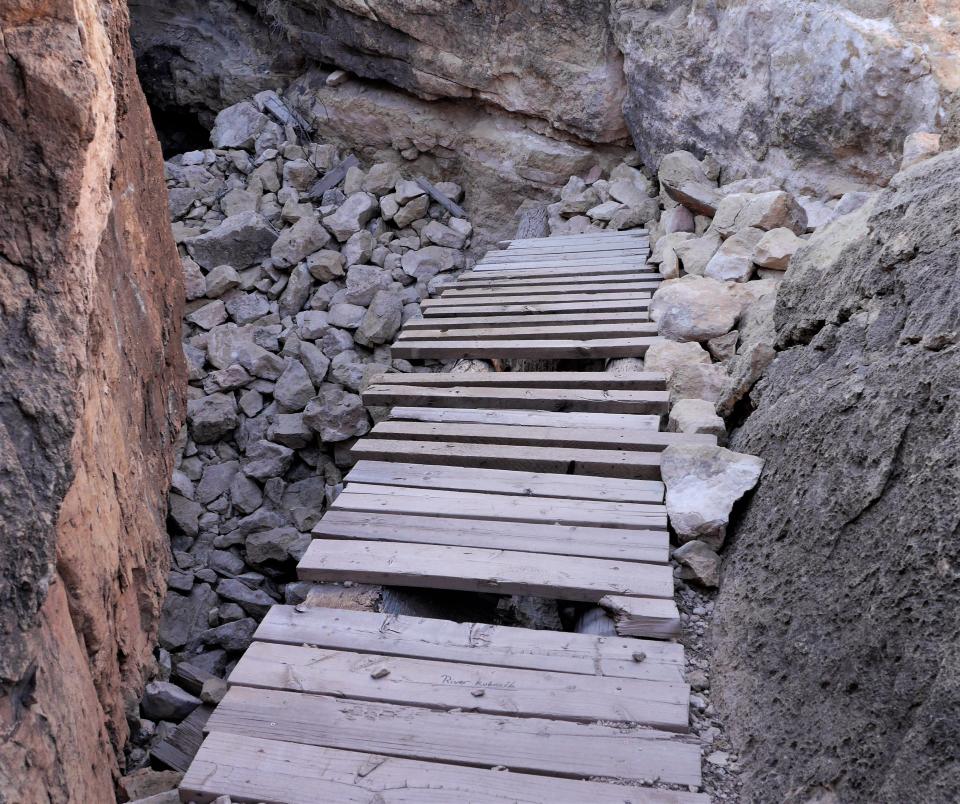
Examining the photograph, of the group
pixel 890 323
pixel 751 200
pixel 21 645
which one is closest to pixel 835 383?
pixel 890 323

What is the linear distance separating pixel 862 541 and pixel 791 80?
3.80 m

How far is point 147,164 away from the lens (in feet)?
12.6

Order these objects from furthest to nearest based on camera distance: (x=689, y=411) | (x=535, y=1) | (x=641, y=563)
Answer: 1. (x=535, y=1)
2. (x=689, y=411)
3. (x=641, y=563)

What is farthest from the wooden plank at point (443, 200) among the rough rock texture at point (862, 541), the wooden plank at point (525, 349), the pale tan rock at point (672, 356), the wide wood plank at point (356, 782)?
the wide wood plank at point (356, 782)

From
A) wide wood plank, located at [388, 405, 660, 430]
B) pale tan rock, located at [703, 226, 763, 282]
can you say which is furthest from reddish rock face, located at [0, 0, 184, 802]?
pale tan rock, located at [703, 226, 763, 282]

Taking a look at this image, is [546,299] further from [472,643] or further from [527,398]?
[472,643]

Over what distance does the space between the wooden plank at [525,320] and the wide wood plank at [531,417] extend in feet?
3.10

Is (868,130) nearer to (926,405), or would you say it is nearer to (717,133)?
(717,133)

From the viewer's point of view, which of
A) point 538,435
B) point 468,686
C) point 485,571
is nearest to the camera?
point 468,686

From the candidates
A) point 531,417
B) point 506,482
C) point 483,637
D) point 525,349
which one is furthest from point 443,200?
point 483,637

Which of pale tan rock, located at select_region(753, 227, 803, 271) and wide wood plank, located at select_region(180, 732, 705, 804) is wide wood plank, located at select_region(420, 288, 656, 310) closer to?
pale tan rock, located at select_region(753, 227, 803, 271)

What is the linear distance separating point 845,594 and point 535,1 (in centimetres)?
587

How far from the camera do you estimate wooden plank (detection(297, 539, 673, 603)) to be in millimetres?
2307

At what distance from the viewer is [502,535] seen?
8.44 ft
